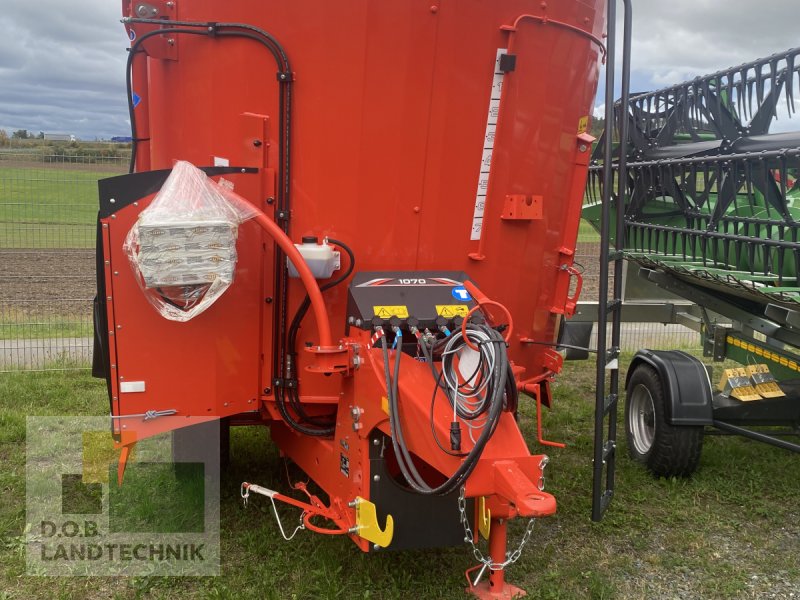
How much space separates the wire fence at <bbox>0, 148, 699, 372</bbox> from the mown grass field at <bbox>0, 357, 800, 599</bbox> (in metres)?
2.31

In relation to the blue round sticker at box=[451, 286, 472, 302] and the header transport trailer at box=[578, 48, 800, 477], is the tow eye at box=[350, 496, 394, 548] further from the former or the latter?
the header transport trailer at box=[578, 48, 800, 477]

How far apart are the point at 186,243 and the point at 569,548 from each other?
2.43 meters

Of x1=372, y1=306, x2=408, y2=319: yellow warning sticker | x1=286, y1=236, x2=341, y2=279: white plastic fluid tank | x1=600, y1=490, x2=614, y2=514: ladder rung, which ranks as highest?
x1=286, y1=236, x2=341, y2=279: white plastic fluid tank

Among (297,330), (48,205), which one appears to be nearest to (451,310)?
(297,330)

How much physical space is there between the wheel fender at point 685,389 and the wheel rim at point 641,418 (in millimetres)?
225

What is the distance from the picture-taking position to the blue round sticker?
10.4 ft

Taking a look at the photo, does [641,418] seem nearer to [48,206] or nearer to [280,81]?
[280,81]

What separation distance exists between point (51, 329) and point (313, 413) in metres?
5.19

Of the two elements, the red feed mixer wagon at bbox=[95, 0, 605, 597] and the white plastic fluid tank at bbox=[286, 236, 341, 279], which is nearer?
the red feed mixer wagon at bbox=[95, 0, 605, 597]

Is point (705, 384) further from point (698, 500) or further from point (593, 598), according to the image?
point (593, 598)

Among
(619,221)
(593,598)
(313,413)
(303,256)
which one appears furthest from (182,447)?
→ (619,221)

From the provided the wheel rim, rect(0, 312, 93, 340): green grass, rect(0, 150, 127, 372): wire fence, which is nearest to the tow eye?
the wheel rim

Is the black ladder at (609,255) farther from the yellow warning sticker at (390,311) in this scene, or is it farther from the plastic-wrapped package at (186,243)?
the plastic-wrapped package at (186,243)

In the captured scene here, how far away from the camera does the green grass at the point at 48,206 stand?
7121 millimetres
